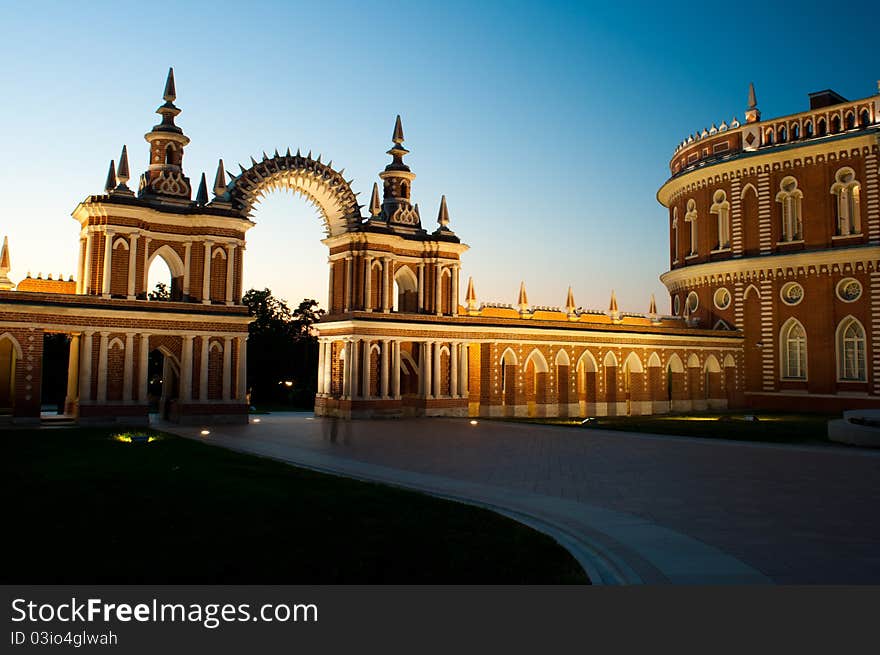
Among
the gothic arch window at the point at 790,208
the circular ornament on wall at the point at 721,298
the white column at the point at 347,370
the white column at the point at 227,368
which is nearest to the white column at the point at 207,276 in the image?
the white column at the point at 227,368

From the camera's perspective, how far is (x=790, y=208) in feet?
171

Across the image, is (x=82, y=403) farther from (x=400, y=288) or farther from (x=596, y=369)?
(x=596, y=369)

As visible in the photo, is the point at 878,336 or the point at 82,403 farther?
the point at 878,336

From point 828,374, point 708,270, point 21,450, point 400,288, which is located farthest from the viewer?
point 708,270

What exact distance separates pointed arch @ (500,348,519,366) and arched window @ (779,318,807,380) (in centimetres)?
2032

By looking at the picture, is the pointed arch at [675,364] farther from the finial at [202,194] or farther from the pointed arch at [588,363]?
the finial at [202,194]

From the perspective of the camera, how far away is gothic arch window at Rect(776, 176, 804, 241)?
2036 inches

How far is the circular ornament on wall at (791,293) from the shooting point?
5091cm

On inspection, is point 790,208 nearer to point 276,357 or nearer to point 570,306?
point 570,306

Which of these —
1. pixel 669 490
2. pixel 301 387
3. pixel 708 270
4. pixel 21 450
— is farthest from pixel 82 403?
pixel 708 270

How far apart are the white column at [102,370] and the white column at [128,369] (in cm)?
82

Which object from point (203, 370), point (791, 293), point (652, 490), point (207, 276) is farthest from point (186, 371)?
point (791, 293)

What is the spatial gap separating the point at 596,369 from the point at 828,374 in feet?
50.6

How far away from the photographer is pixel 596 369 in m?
49.4
